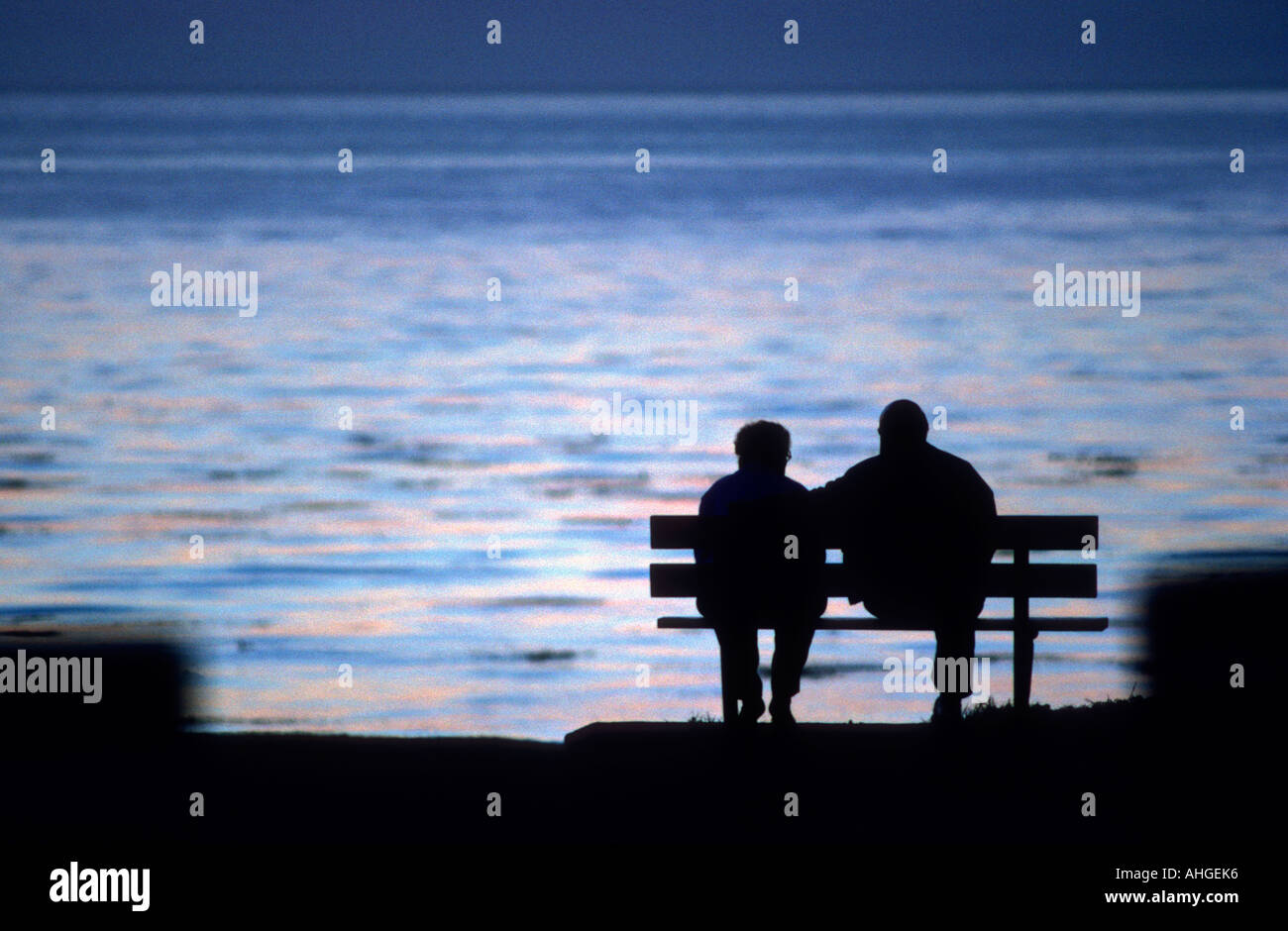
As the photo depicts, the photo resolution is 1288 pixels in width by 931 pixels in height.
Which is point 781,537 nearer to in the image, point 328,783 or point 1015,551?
point 1015,551

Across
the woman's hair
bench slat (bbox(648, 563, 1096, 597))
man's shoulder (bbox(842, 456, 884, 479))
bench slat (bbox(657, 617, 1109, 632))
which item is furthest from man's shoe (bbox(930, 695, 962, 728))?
the woman's hair

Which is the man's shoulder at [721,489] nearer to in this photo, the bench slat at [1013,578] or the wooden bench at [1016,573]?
the wooden bench at [1016,573]

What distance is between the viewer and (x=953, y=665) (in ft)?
25.5

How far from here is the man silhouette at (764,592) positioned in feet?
25.5

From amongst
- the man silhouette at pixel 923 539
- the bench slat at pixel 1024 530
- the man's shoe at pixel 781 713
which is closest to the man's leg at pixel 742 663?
the man's shoe at pixel 781 713

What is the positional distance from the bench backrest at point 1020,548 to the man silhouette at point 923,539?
5.1 inches

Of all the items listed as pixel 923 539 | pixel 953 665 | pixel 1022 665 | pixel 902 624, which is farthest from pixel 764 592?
pixel 1022 665

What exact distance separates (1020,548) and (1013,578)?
144 mm

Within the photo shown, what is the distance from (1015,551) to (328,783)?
3221mm

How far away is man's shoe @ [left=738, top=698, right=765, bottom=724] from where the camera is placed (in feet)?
25.7

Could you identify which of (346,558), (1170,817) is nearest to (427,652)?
(346,558)

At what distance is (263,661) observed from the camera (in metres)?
10.9

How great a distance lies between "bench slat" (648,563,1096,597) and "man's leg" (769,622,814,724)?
248 mm

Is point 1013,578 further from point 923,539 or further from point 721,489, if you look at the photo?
point 721,489
